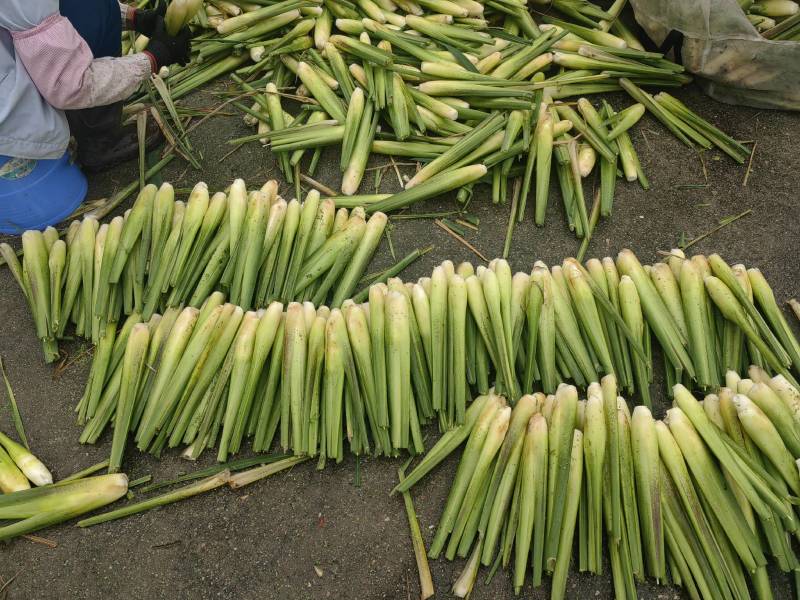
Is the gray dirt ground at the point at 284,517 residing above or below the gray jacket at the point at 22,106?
below

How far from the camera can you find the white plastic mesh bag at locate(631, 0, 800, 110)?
3312mm

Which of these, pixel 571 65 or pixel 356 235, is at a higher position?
pixel 571 65

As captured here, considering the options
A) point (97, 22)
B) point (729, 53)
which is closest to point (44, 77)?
point (97, 22)

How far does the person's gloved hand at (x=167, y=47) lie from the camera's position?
133 inches

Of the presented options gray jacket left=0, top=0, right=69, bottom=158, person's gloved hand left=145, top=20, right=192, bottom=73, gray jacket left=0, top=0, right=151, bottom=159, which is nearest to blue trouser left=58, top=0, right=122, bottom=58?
person's gloved hand left=145, top=20, right=192, bottom=73

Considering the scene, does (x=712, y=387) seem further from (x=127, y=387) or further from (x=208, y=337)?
(x=127, y=387)

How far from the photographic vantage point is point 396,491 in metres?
2.40

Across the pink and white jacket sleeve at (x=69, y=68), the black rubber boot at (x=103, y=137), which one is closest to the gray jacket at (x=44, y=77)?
the pink and white jacket sleeve at (x=69, y=68)

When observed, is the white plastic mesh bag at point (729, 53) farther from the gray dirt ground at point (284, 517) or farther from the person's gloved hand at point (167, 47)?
the person's gloved hand at point (167, 47)

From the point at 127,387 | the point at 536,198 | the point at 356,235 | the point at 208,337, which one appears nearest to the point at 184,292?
the point at 208,337

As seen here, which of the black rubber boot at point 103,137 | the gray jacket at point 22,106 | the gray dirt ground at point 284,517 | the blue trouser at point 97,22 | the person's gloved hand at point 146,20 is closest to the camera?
the gray dirt ground at point 284,517

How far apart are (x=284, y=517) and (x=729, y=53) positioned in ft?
10.3

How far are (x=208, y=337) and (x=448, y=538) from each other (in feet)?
3.93

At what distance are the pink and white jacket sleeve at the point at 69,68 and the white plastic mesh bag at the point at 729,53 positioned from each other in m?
2.75
